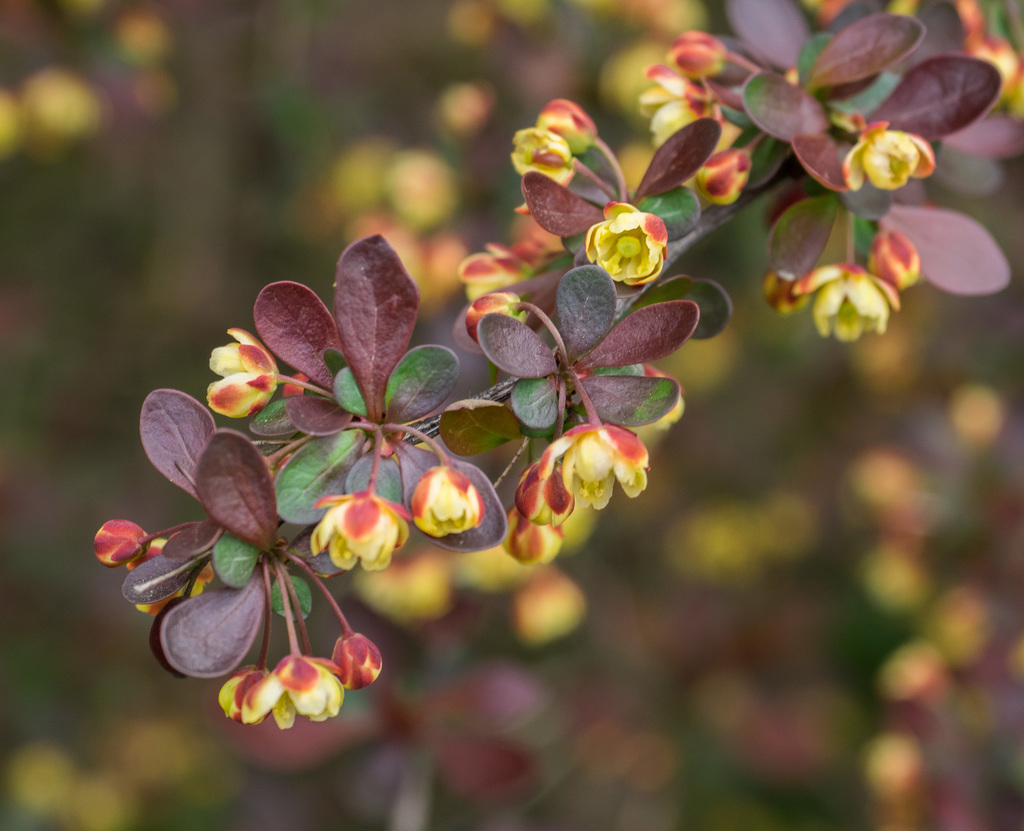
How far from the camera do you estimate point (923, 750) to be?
139cm

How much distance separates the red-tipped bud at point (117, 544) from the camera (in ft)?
2.10

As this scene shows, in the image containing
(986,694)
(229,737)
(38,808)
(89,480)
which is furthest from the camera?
(89,480)

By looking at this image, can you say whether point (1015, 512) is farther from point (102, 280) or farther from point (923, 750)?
point (102, 280)

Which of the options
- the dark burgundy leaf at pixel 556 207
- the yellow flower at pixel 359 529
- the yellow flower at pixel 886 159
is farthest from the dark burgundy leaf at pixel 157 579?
the yellow flower at pixel 886 159

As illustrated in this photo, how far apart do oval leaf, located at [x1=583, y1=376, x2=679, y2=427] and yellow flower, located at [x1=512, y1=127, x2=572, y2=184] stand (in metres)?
0.18

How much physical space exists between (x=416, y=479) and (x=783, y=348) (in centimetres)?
163

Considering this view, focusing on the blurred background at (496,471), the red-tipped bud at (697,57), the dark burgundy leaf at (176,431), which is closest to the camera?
the dark burgundy leaf at (176,431)

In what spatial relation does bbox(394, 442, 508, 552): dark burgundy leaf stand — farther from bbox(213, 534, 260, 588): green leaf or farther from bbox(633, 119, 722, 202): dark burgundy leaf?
bbox(633, 119, 722, 202): dark burgundy leaf

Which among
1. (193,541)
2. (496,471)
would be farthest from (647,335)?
(496,471)

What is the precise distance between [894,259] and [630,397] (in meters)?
0.31

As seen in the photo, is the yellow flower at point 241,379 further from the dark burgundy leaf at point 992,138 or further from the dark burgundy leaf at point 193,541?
the dark burgundy leaf at point 992,138

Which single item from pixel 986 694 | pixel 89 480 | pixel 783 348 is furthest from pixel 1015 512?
pixel 89 480

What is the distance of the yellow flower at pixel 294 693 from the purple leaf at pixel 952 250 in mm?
646

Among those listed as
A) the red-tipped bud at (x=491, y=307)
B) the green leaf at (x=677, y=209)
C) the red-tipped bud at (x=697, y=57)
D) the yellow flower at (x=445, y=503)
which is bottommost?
the yellow flower at (x=445, y=503)
